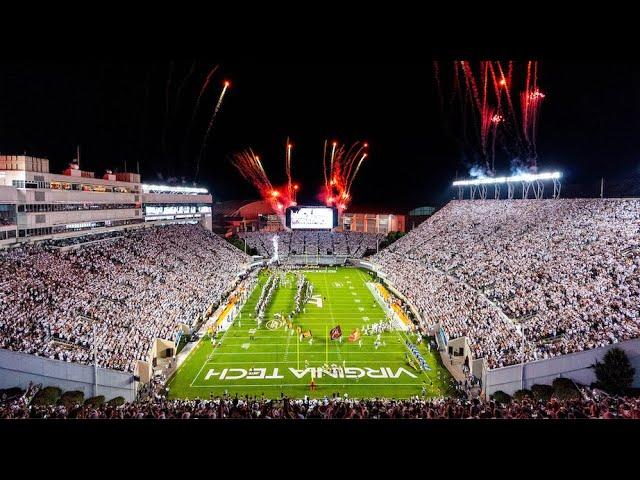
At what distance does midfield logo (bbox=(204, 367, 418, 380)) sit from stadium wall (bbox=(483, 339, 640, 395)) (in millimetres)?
2671

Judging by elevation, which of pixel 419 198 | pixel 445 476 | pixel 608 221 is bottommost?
pixel 445 476

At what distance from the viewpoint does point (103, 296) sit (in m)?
15.7

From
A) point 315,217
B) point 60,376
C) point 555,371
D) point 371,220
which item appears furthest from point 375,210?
point 60,376

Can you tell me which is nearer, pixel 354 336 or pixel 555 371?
pixel 555 371

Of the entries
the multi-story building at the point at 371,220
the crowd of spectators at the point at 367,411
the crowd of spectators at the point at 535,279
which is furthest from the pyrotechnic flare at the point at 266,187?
the crowd of spectators at the point at 367,411

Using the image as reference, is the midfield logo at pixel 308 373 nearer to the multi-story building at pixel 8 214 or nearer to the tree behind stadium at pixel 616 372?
the tree behind stadium at pixel 616 372

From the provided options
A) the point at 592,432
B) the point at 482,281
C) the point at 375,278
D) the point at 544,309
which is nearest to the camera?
the point at 592,432

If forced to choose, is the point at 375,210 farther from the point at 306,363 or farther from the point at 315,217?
the point at 306,363

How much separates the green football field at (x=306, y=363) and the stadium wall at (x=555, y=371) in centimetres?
149

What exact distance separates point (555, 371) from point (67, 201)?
20411 mm

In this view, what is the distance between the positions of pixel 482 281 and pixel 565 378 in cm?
877

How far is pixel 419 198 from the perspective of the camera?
47.3 m

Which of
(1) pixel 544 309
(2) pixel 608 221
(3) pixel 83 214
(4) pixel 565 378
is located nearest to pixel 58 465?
(4) pixel 565 378

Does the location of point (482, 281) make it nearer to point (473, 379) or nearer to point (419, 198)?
point (473, 379)
